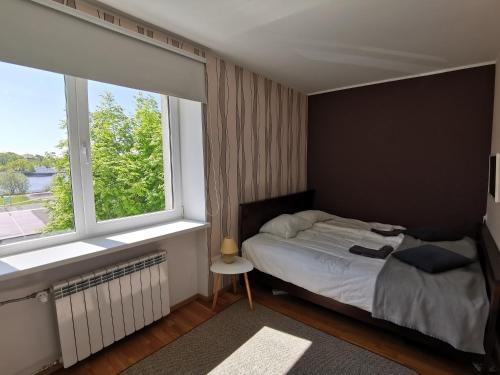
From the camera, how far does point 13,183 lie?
168 centimetres

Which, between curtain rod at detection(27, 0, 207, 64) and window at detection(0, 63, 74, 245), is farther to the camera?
window at detection(0, 63, 74, 245)

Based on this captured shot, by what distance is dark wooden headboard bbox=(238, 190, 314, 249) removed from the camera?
2900 millimetres

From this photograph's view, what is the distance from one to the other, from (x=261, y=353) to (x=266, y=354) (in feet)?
0.13

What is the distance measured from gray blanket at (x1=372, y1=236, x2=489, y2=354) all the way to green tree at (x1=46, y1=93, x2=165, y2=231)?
6.83 ft

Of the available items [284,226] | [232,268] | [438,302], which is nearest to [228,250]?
[232,268]

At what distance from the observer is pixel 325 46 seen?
230 centimetres

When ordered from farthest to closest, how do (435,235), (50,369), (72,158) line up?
(435,235) < (72,158) < (50,369)

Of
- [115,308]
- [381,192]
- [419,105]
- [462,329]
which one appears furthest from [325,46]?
[115,308]

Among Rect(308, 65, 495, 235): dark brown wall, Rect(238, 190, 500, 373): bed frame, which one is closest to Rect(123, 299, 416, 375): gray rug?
Rect(238, 190, 500, 373): bed frame

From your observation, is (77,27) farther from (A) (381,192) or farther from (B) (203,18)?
(A) (381,192)

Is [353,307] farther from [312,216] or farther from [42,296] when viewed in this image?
[42,296]

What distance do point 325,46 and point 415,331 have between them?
2341 mm

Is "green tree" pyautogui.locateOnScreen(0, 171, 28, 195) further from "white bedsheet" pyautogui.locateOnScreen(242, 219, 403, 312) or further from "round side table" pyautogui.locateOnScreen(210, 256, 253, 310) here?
"white bedsheet" pyautogui.locateOnScreen(242, 219, 403, 312)

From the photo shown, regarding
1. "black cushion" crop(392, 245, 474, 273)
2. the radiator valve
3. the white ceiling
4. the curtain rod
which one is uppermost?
the white ceiling
